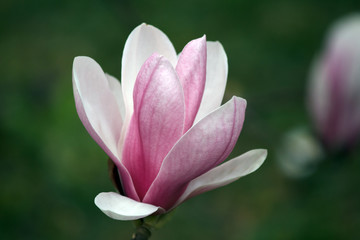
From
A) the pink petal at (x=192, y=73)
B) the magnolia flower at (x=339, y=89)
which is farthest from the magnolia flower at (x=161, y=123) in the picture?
the magnolia flower at (x=339, y=89)

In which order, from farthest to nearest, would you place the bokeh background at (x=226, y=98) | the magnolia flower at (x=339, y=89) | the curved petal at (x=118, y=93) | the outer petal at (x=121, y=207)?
1. the bokeh background at (x=226, y=98)
2. the magnolia flower at (x=339, y=89)
3. the curved petal at (x=118, y=93)
4. the outer petal at (x=121, y=207)

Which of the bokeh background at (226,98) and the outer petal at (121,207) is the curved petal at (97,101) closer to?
A: the outer petal at (121,207)

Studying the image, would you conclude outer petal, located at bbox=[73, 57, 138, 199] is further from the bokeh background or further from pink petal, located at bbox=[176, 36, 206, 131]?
the bokeh background

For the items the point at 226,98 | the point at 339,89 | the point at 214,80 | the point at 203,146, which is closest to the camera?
the point at 203,146

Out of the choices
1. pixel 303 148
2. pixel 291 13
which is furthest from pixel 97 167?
pixel 291 13

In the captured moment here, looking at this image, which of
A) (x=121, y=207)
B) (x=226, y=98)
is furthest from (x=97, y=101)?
(x=226, y=98)

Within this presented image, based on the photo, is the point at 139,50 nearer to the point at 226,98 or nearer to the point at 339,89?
the point at 339,89
